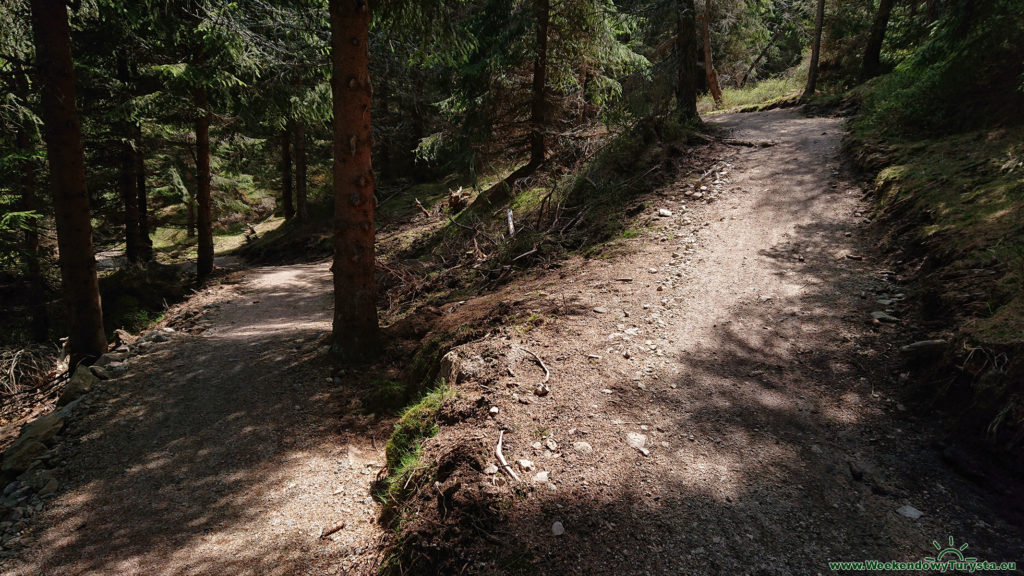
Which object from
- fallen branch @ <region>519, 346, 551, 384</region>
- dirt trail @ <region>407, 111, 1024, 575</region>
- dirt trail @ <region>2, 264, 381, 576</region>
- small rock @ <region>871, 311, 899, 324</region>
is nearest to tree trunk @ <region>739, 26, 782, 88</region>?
dirt trail @ <region>407, 111, 1024, 575</region>

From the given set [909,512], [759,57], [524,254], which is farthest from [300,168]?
[759,57]

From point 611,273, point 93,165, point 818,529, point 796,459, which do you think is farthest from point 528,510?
point 93,165

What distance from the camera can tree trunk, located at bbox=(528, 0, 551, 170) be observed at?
11.4 metres

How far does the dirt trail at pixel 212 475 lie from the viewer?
3568mm

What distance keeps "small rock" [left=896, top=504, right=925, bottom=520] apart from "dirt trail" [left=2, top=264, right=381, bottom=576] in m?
3.69

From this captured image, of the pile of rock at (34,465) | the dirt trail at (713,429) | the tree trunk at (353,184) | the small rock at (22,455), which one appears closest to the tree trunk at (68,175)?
the pile of rock at (34,465)

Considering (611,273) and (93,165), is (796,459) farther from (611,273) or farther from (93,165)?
(93,165)

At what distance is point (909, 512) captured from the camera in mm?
2699

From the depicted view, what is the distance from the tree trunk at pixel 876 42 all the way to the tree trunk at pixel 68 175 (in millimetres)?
22554

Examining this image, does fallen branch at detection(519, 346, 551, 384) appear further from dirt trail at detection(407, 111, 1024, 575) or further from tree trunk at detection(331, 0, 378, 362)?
tree trunk at detection(331, 0, 378, 362)

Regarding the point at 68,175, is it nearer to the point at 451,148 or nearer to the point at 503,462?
the point at 503,462

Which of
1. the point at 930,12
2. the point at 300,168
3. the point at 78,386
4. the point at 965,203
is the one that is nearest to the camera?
the point at 965,203

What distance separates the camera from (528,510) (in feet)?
9.45

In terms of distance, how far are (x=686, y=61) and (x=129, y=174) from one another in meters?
17.1
